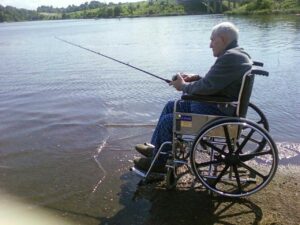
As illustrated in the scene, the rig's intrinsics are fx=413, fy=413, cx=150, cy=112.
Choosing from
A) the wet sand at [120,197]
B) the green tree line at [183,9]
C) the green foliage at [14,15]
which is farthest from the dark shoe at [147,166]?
the green foliage at [14,15]

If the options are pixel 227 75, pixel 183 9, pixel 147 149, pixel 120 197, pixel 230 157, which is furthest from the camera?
pixel 183 9

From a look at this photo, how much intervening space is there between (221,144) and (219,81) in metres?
0.72

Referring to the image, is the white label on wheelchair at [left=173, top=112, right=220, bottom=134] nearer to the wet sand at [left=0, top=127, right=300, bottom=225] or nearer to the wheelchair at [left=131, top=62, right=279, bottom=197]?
the wheelchair at [left=131, top=62, right=279, bottom=197]

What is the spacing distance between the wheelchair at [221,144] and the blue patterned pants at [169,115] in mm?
80

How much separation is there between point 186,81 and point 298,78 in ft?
24.3

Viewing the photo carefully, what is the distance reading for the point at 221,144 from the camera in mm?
4348

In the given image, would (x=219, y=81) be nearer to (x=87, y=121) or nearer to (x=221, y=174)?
(x=221, y=174)

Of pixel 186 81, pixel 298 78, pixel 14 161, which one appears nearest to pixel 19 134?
pixel 14 161

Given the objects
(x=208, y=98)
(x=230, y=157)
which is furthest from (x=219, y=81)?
(x=230, y=157)

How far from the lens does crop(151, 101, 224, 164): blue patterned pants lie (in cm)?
424

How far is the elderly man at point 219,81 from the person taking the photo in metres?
3.99

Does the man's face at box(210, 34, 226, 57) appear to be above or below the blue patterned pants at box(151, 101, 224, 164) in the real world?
above

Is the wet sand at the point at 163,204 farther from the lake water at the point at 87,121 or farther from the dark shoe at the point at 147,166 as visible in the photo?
the dark shoe at the point at 147,166

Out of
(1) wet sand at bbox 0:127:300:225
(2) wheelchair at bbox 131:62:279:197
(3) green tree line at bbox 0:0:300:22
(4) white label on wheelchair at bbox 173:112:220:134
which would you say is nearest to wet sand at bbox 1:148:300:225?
(1) wet sand at bbox 0:127:300:225
